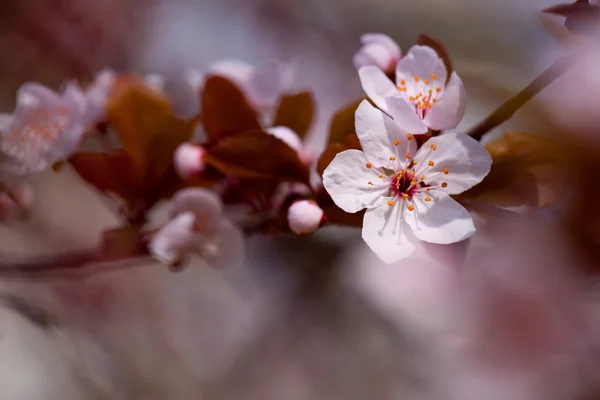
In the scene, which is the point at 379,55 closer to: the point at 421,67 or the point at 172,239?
the point at 421,67

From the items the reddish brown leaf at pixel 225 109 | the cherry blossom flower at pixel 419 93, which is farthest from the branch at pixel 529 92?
the reddish brown leaf at pixel 225 109

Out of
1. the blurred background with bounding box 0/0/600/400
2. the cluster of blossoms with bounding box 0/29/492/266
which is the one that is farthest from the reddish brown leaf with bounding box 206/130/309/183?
the blurred background with bounding box 0/0/600/400

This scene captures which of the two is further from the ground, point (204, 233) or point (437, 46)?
point (437, 46)

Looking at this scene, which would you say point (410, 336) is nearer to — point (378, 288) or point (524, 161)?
point (378, 288)

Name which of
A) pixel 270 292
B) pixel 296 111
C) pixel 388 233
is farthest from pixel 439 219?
pixel 270 292

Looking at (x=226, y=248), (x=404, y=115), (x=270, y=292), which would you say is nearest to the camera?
(x=404, y=115)

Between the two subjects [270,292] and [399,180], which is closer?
[399,180]

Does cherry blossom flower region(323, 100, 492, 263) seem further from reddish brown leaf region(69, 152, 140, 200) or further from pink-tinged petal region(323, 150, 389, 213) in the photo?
reddish brown leaf region(69, 152, 140, 200)

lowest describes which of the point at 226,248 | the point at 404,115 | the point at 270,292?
the point at 270,292
